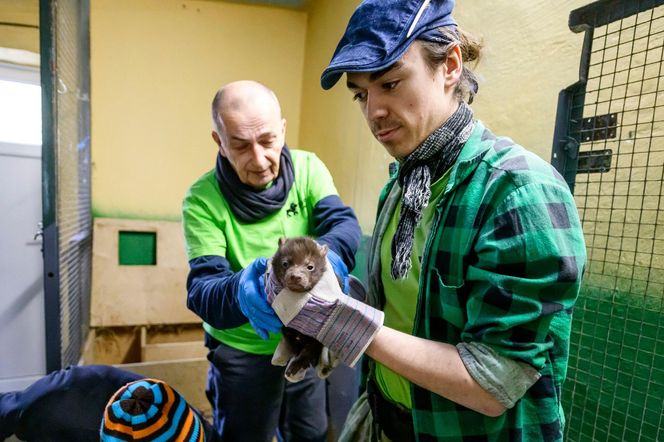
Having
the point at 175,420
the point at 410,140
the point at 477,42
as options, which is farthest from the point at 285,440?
the point at 477,42

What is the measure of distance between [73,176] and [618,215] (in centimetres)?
271

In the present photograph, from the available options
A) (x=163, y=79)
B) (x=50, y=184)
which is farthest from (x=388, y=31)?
(x=163, y=79)

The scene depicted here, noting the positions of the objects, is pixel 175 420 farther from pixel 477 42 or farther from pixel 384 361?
pixel 477 42

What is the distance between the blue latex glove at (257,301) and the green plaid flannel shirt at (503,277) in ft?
1.37

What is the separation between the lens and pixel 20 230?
9.46 feet

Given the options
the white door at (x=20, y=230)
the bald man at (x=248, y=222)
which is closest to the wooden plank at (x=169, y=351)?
the white door at (x=20, y=230)

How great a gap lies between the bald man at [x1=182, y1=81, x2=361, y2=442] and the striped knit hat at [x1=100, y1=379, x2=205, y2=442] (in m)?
0.20

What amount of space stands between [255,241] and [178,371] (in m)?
1.72

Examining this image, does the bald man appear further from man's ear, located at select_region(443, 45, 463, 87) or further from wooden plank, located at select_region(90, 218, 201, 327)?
wooden plank, located at select_region(90, 218, 201, 327)

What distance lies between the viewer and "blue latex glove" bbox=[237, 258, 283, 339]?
99cm

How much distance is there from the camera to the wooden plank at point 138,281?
2.93m

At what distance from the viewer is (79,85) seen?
2.52m

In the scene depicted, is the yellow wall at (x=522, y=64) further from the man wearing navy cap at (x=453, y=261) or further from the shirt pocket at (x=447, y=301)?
the shirt pocket at (x=447, y=301)

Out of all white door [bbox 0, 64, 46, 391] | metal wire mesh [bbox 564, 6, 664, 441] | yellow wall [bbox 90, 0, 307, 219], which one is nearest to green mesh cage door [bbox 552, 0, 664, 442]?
metal wire mesh [bbox 564, 6, 664, 441]
